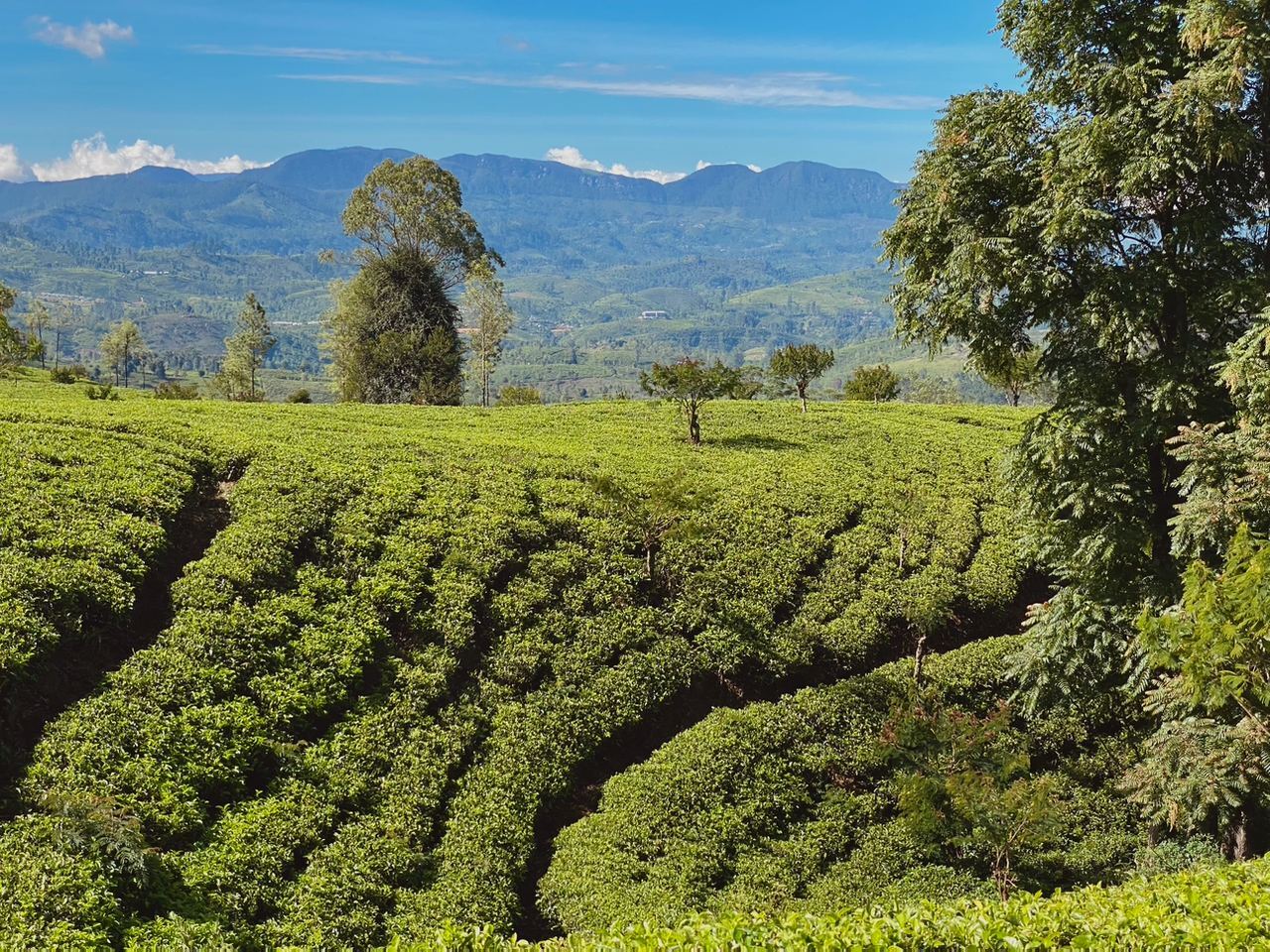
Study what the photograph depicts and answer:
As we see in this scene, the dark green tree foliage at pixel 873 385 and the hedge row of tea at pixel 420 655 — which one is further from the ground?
the dark green tree foliage at pixel 873 385

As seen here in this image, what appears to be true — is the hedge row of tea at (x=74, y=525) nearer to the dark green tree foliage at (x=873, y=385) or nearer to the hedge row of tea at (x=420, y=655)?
the hedge row of tea at (x=420, y=655)

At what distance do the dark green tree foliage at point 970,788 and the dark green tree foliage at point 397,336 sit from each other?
41206 millimetres

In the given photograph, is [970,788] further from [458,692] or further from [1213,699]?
[458,692]

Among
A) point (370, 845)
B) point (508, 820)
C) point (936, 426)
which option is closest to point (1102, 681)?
point (508, 820)

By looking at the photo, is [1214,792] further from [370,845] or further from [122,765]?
[122,765]

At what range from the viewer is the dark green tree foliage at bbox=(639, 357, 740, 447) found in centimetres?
3047

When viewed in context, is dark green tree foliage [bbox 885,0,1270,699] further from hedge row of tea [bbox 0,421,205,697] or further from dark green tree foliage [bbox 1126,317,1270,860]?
hedge row of tea [bbox 0,421,205,697]

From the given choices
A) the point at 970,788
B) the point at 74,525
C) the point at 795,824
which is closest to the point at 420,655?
the point at 74,525

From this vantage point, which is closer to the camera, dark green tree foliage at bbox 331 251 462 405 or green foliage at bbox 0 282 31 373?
green foliage at bbox 0 282 31 373

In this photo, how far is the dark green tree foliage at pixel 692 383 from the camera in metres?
30.5

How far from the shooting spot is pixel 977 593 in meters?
22.0

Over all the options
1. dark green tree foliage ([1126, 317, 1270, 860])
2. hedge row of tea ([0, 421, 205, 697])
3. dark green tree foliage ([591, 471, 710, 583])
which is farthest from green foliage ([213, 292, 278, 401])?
dark green tree foliage ([1126, 317, 1270, 860])

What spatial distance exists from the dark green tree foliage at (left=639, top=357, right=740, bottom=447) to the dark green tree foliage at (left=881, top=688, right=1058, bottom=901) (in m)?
16.0

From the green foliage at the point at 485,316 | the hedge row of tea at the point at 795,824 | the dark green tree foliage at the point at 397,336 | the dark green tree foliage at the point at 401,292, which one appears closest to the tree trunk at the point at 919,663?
the hedge row of tea at the point at 795,824
